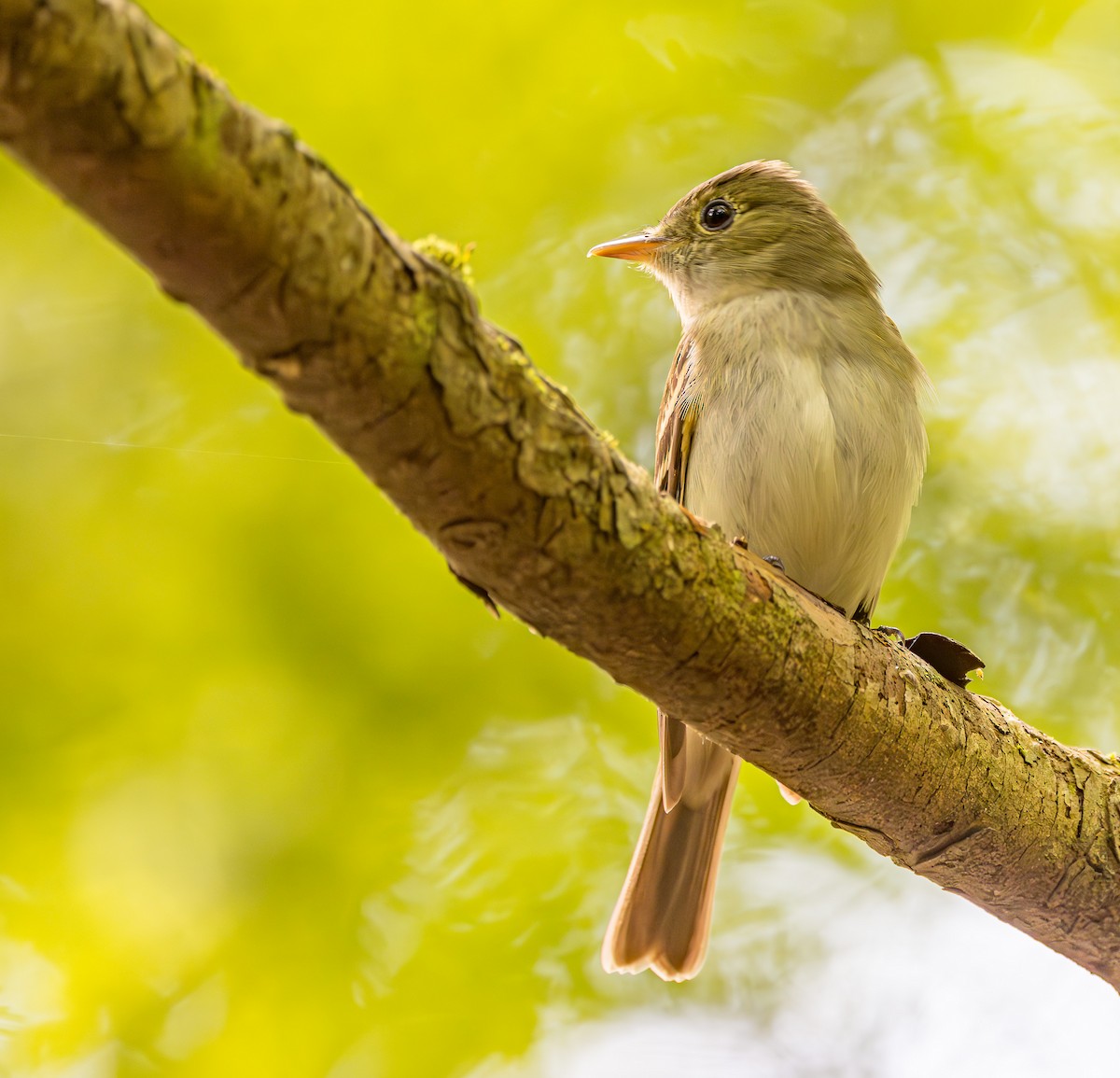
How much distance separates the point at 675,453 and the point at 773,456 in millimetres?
409

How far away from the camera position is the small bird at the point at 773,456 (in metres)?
3.72

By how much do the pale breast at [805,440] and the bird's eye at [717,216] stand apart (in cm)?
72

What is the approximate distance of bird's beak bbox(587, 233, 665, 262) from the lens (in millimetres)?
4543

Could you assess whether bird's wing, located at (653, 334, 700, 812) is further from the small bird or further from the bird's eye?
the bird's eye

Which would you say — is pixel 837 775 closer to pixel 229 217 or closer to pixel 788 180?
pixel 229 217

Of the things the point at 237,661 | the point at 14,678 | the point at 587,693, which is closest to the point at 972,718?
the point at 587,693

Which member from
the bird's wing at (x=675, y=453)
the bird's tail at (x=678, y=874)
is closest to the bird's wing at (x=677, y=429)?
the bird's wing at (x=675, y=453)

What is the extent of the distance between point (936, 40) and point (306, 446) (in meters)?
2.89

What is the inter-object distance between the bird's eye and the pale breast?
72cm

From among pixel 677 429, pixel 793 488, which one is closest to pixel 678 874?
pixel 793 488

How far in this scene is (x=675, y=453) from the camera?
398 centimetres

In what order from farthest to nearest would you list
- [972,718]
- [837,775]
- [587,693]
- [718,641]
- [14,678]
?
1. [587,693]
2. [14,678]
3. [972,718]
4. [837,775]
5. [718,641]

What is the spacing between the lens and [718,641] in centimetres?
231

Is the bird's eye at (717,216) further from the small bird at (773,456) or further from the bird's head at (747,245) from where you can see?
the small bird at (773,456)
